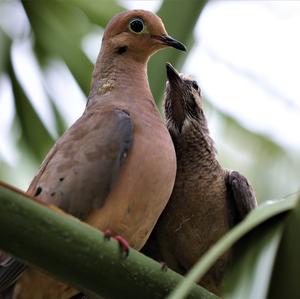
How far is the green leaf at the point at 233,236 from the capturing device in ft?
3.51

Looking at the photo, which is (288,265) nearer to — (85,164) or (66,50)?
(85,164)

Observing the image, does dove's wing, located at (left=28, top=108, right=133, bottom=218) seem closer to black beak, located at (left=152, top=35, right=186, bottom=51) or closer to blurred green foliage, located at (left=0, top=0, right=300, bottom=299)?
blurred green foliage, located at (left=0, top=0, right=300, bottom=299)

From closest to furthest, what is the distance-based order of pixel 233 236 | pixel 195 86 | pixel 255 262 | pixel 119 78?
pixel 233 236, pixel 255 262, pixel 119 78, pixel 195 86

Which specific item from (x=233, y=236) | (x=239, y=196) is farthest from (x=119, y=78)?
(x=233, y=236)

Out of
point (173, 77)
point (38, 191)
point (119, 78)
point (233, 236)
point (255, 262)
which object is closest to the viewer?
point (233, 236)

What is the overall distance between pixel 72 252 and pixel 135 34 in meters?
1.53

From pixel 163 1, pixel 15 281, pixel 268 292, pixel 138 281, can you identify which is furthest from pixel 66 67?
pixel 268 292

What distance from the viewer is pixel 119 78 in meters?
2.86

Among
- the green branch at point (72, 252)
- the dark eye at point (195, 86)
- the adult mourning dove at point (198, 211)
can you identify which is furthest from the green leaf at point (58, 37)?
the green branch at point (72, 252)

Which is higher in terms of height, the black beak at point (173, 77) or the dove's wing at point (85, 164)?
the black beak at point (173, 77)

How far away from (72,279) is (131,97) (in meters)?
1.30

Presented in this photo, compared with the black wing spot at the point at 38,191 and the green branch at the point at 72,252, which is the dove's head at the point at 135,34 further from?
the green branch at the point at 72,252

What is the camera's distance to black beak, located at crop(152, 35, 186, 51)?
2565mm

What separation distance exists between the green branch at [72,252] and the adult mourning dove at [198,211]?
52.7 inches
